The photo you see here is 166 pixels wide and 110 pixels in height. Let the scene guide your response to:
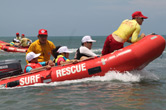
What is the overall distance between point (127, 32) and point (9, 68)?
3.45m

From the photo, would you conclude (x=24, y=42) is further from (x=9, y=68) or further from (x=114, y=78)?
(x=114, y=78)

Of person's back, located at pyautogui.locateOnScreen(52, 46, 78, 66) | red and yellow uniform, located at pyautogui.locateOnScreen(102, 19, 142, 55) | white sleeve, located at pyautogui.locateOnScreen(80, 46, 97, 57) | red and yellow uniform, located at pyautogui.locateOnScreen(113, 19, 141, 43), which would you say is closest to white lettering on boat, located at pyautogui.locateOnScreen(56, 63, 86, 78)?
person's back, located at pyautogui.locateOnScreen(52, 46, 78, 66)

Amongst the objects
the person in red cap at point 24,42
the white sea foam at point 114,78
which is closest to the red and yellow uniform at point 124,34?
the white sea foam at point 114,78

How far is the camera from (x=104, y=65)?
7.58 meters

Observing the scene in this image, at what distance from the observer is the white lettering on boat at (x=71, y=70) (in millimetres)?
7699

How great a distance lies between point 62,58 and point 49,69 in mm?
487

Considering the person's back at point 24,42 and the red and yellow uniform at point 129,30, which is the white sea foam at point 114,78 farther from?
the person's back at point 24,42

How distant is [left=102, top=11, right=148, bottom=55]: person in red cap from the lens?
7480 millimetres

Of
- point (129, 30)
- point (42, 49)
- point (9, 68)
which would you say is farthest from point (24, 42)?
point (129, 30)

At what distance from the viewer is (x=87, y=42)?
25.4 ft

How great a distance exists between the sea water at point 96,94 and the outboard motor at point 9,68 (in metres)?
0.48

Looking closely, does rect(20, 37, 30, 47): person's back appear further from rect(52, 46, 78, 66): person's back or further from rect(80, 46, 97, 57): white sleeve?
rect(80, 46, 97, 57): white sleeve

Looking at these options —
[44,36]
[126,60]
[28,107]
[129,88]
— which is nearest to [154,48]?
[126,60]

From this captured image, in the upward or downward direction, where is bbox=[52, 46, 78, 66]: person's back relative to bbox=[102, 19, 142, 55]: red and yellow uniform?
downward
